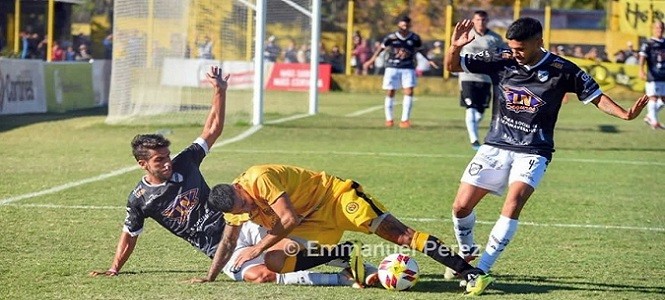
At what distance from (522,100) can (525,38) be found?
51 centimetres

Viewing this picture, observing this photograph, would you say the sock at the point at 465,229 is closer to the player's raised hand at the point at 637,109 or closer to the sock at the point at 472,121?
the player's raised hand at the point at 637,109

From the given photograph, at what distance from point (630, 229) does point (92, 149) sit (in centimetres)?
992

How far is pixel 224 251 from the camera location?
27.7 ft

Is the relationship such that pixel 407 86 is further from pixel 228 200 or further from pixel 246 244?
pixel 228 200

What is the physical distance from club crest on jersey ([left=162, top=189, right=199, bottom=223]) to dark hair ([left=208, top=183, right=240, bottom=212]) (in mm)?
867

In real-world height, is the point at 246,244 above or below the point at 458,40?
below

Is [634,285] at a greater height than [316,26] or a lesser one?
lesser

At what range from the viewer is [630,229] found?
1180 cm

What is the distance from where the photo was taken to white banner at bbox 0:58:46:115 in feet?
84.4

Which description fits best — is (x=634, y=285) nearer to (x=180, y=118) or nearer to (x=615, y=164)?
(x=615, y=164)

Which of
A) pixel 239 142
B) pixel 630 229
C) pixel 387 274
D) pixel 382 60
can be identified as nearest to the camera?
pixel 387 274

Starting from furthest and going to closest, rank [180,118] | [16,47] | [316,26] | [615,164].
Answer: [16,47]
[316,26]
[180,118]
[615,164]

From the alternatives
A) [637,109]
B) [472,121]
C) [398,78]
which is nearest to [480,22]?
[472,121]

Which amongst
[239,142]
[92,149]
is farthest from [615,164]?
[92,149]
